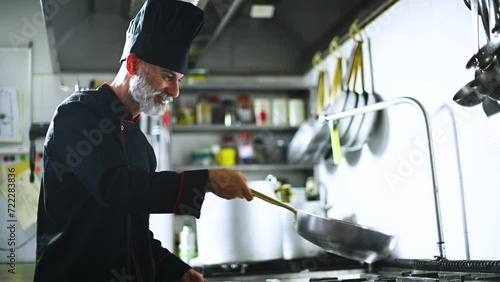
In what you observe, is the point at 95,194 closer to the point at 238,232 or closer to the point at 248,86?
the point at 238,232

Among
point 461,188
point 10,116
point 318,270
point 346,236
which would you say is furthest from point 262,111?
point 346,236

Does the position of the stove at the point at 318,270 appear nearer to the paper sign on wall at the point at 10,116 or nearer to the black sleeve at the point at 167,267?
the black sleeve at the point at 167,267

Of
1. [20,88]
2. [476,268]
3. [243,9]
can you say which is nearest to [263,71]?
[243,9]

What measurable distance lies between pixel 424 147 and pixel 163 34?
113 cm

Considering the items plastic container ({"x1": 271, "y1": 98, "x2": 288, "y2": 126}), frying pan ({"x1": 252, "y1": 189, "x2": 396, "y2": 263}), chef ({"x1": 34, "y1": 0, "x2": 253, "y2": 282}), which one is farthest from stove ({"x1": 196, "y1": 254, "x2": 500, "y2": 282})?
plastic container ({"x1": 271, "y1": 98, "x2": 288, "y2": 126})

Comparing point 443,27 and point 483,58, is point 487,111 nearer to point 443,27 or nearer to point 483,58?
point 483,58

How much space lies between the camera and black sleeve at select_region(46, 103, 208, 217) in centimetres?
117

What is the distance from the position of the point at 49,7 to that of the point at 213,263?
118 cm

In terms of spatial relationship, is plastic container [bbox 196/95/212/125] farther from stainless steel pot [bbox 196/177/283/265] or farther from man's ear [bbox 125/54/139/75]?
man's ear [bbox 125/54/139/75]

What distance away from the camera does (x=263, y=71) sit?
3.47m

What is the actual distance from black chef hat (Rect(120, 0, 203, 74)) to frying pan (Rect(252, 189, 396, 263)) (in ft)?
1.73

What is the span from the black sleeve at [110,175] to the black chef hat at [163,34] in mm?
225

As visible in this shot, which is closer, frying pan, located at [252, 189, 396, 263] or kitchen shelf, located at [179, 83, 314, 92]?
frying pan, located at [252, 189, 396, 263]

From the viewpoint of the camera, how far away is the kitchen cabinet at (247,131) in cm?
329
